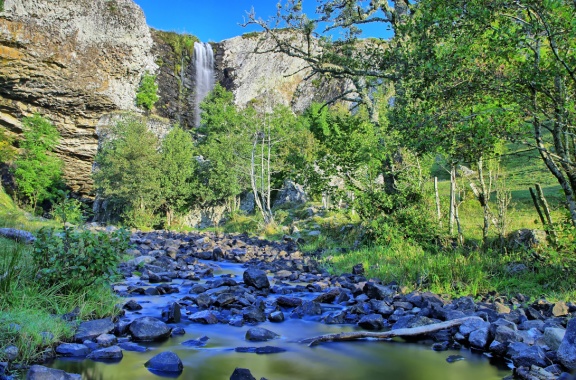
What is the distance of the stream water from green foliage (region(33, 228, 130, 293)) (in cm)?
158

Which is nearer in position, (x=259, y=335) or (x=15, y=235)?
(x=259, y=335)

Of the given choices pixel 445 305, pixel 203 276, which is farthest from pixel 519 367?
pixel 203 276

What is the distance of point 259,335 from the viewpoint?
5.46 meters

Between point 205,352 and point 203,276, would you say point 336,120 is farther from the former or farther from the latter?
point 205,352

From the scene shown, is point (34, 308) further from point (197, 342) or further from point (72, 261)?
point (197, 342)

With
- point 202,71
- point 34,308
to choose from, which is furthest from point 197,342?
point 202,71

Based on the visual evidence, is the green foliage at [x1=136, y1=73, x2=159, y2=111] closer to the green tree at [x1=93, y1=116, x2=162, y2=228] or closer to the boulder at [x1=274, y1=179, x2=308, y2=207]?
the green tree at [x1=93, y1=116, x2=162, y2=228]

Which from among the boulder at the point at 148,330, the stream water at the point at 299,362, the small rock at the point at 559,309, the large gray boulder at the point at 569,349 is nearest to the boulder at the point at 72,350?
the stream water at the point at 299,362

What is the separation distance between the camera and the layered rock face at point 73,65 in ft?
142

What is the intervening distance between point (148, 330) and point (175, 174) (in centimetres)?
3625

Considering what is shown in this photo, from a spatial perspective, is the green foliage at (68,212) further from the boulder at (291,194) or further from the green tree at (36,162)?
the green tree at (36,162)

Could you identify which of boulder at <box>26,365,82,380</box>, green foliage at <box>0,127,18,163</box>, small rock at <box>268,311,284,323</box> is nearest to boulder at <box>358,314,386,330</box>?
small rock at <box>268,311,284,323</box>

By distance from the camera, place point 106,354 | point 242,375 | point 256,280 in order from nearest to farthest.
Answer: point 242,375 → point 106,354 → point 256,280

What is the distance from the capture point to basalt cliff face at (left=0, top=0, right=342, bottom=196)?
43281 mm
